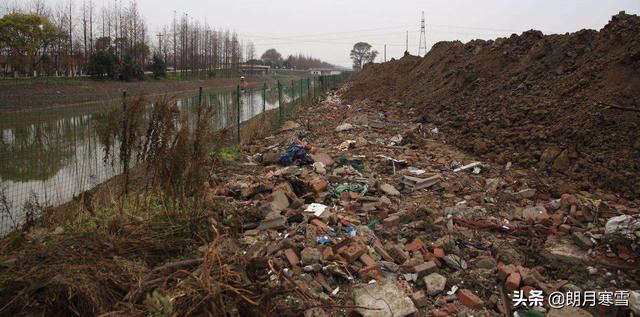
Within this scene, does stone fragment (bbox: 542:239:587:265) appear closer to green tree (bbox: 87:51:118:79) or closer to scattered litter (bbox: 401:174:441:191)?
scattered litter (bbox: 401:174:441:191)

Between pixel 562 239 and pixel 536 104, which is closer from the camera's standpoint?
pixel 562 239

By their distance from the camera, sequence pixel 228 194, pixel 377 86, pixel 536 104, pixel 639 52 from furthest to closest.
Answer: pixel 377 86
pixel 536 104
pixel 639 52
pixel 228 194

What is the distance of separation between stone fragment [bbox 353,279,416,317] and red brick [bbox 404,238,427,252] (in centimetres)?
77

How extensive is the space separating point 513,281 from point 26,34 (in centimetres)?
3124

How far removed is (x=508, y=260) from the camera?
4039mm

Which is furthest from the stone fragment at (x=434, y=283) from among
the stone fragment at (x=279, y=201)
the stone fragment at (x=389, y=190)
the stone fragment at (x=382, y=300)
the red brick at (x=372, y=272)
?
the stone fragment at (x=389, y=190)

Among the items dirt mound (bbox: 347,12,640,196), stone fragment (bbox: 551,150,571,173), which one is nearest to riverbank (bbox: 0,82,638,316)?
stone fragment (bbox: 551,150,571,173)

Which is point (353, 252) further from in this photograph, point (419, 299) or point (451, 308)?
point (451, 308)

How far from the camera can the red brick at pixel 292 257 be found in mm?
3750

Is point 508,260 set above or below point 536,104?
below

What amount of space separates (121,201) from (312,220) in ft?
6.72

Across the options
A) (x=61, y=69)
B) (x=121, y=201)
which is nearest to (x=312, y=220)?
(x=121, y=201)

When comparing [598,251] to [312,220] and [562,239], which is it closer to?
[562,239]

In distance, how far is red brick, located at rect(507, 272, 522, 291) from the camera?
138 inches
